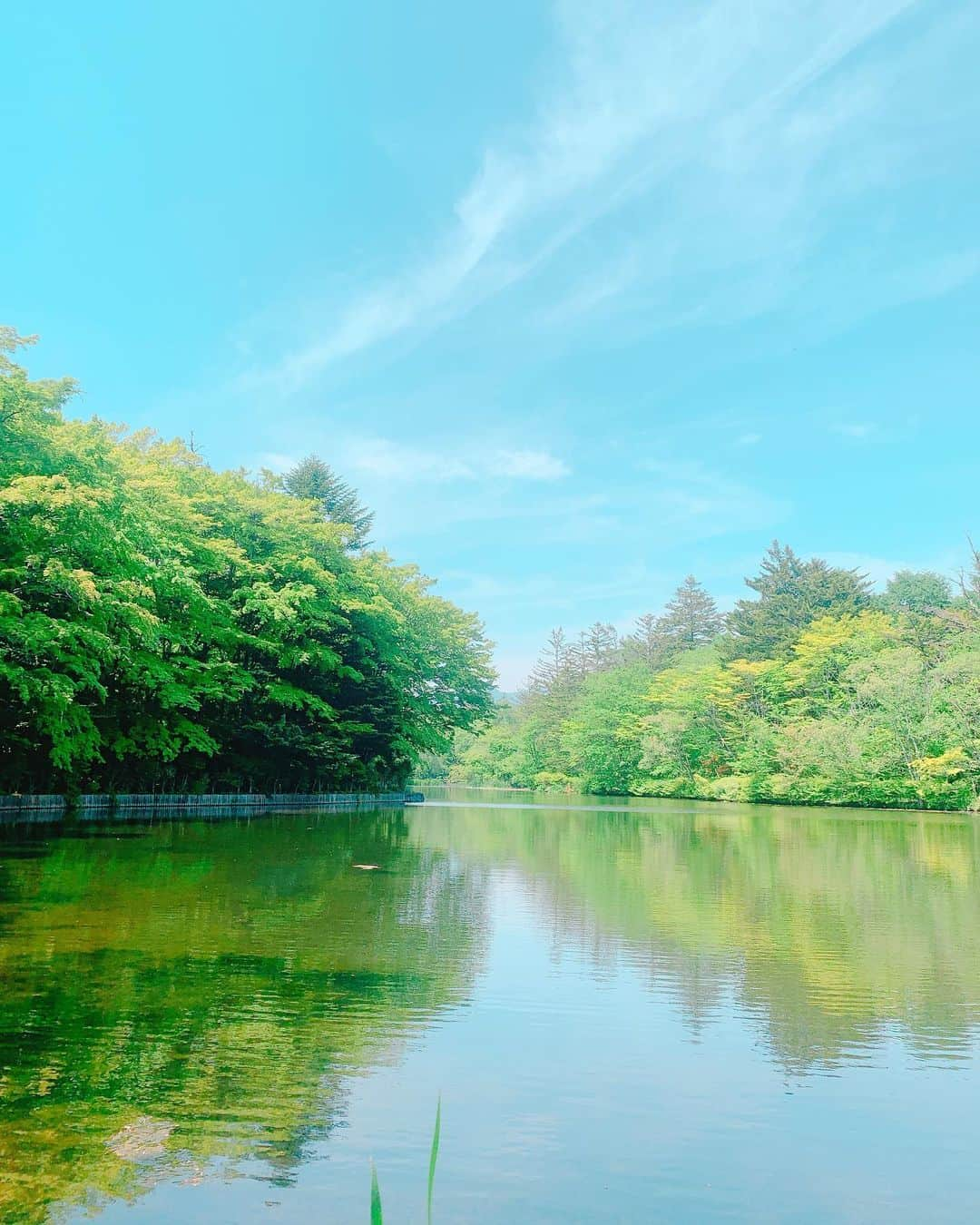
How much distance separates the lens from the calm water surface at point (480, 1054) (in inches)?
125

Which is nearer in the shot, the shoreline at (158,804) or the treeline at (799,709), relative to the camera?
the shoreline at (158,804)

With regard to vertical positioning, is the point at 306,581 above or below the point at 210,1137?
above

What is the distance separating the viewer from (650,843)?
61.6 feet

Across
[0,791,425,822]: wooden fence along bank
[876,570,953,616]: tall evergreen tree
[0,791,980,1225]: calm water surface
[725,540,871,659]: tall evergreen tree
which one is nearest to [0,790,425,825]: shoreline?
[0,791,425,822]: wooden fence along bank

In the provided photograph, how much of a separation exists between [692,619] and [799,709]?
3842 centimetres

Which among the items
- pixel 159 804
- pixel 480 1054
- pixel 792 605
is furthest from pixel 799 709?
pixel 480 1054

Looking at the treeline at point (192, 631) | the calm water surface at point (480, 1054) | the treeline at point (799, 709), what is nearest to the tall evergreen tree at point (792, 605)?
the treeline at point (799, 709)

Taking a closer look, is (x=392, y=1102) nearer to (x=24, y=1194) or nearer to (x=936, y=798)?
(x=24, y=1194)

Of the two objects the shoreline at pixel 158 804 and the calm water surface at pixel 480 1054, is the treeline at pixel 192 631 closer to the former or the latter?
the shoreline at pixel 158 804

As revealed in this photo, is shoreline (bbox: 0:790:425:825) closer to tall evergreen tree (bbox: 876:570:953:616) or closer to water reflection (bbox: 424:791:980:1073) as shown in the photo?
water reflection (bbox: 424:791:980:1073)

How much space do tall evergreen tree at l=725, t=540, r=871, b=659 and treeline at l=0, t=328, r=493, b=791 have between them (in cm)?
1912

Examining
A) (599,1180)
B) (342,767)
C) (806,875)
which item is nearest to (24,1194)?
(599,1180)

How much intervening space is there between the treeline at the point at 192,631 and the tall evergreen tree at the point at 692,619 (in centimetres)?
4588

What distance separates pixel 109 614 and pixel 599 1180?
15534mm
